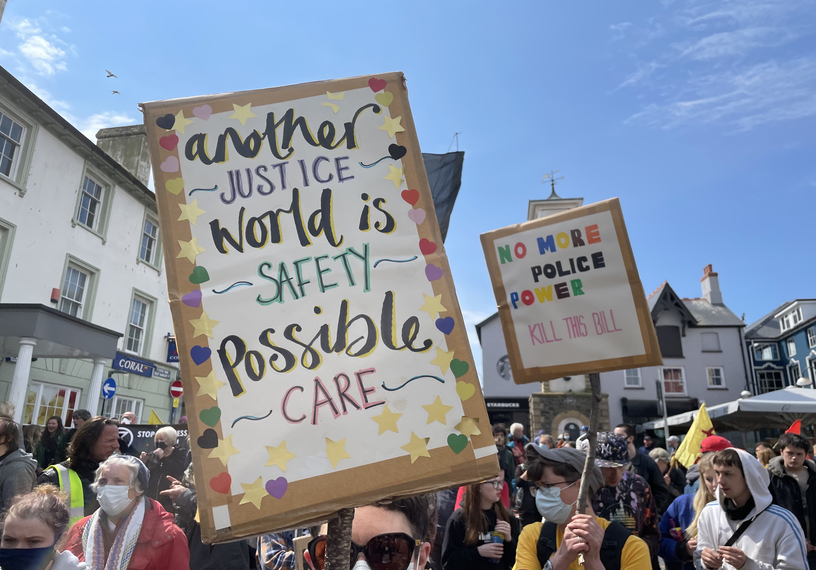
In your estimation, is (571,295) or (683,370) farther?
(683,370)

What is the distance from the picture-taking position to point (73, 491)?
3707mm

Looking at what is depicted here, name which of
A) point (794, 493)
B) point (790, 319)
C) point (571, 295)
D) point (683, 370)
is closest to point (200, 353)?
point (571, 295)

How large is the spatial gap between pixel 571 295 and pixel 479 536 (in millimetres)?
1959

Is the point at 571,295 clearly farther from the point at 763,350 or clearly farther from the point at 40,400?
the point at 763,350

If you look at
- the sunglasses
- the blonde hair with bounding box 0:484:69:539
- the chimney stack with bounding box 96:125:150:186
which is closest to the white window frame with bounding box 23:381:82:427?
the chimney stack with bounding box 96:125:150:186

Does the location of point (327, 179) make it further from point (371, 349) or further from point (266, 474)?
point (266, 474)

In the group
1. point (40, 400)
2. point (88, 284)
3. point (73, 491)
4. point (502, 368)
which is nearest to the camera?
point (73, 491)

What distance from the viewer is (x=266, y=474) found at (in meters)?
1.54

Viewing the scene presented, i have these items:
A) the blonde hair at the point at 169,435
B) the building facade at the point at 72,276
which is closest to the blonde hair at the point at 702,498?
the blonde hair at the point at 169,435

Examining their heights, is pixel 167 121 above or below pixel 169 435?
above

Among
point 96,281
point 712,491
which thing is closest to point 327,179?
point 712,491

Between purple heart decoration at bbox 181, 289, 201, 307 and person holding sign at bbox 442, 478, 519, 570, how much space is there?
9.13 ft

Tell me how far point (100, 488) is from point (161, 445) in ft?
9.28

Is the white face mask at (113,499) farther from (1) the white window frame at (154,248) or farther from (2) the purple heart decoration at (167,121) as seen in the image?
(1) the white window frame at (154,248)
